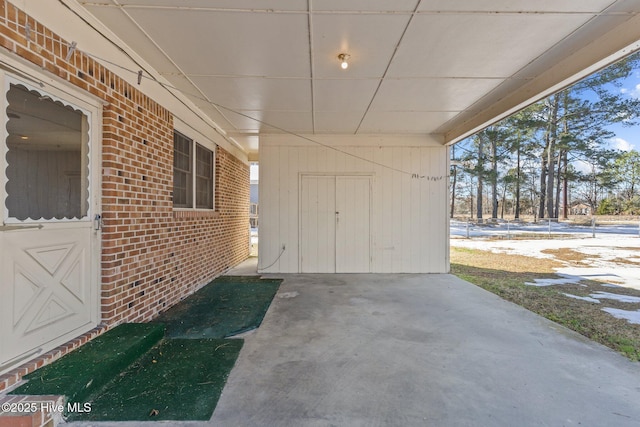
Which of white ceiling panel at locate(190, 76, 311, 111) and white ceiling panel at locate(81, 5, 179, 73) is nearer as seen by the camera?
white ceiling panel at locate(81, 5, 179, 73)

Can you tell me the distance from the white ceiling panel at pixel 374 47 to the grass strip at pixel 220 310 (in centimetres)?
288

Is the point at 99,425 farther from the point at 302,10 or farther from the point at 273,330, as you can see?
the point at 302,10

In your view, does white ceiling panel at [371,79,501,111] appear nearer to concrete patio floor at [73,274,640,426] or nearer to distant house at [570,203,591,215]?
concrete patio floor at [73,274,640,426]

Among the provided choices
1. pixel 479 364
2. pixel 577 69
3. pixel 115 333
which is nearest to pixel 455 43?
pixel 577 69

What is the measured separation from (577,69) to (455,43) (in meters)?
1.38

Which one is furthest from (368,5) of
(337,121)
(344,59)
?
(337,121)

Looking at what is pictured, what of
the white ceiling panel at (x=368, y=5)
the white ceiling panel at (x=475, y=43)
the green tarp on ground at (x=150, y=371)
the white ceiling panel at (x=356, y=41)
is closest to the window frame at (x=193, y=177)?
the green tarp on ground at (x=150, y=371)

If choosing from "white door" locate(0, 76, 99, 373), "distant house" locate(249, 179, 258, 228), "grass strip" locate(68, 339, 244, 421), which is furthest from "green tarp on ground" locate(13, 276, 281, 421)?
"distant house" locate(249, 179, 258, 228)

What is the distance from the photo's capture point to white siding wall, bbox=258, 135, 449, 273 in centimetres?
596

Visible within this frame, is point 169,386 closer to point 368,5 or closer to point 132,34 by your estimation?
point 132,34

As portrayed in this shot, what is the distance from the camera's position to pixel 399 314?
3.63 meters

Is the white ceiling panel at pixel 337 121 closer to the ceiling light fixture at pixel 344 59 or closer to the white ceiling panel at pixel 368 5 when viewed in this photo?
the ceiling light fixture at pixel 344 59

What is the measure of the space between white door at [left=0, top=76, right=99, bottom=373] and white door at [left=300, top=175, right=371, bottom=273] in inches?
155

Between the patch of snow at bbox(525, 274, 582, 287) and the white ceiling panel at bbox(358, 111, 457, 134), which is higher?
the white ceiling panel at bbox(358, 111, 457, 134)
